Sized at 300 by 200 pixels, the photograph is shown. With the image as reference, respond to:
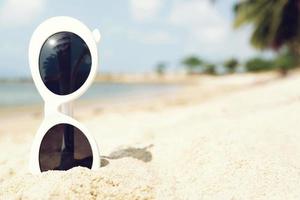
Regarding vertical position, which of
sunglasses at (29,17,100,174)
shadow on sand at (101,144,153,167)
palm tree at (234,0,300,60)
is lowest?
palm tree at (234,0,300,60)

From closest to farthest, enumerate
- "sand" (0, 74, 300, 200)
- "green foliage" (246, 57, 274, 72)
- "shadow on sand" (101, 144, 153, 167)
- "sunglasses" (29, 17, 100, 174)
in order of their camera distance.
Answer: "sand" (0, 74, 300, 200) < "sunglasses" (29, 17, 100, 174) < "shadow on sand" (101, 144, 153, 167) < "green foliage" (246, 57, 274, 72)

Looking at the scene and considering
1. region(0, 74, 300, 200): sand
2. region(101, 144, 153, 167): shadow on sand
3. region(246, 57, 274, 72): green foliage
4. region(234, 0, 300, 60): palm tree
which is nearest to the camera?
region(0, 74, 300, 200): sand

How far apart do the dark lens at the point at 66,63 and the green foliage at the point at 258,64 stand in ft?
176

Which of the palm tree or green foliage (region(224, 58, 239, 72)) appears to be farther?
green foliage (region(224, 58, 239, 72))

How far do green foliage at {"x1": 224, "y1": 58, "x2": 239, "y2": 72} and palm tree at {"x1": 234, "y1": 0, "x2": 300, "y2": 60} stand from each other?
154ft

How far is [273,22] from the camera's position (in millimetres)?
14750

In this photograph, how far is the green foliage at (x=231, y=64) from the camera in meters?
62.7

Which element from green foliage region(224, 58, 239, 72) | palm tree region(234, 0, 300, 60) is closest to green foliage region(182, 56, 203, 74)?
green foliage region(224, 58, 239, 72)

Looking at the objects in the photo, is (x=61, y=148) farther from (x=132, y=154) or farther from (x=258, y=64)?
(x=258, y=64)

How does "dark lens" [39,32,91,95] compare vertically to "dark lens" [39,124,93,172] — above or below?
above

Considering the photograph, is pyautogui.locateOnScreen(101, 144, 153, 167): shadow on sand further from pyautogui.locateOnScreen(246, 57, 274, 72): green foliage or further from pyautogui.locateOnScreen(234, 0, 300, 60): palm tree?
pyautogui.locateOnScreen(246, 57, 274, 72): green foliage

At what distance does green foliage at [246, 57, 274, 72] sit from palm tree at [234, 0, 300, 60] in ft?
130

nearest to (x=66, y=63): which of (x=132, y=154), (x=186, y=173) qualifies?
(x=132, y=154)

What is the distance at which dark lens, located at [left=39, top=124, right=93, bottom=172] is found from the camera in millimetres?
3209
